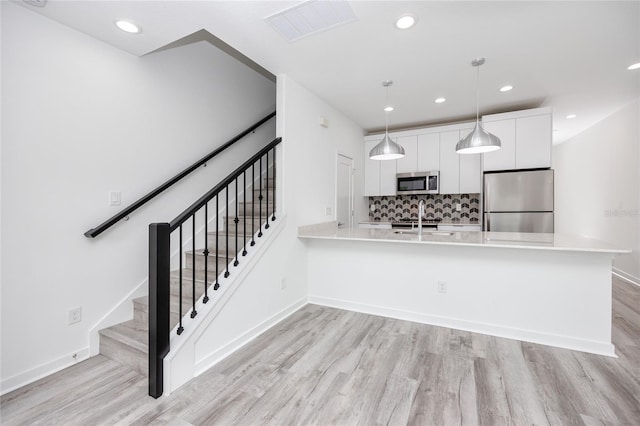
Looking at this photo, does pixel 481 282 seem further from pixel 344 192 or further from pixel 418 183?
pixel 418 183

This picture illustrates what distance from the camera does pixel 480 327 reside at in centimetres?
271

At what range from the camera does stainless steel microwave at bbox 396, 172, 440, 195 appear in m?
4.80

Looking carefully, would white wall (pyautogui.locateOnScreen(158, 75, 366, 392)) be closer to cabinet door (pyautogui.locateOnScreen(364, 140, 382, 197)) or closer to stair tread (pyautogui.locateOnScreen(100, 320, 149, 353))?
stair tread (pyautogui.locateOnScreen(100, 320, 149, 353))

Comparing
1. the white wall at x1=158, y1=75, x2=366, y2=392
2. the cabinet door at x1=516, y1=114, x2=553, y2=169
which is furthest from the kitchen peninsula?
the cabinet door at x1=516, y1=114, x2=553, y2=169

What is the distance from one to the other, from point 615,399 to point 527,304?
864mm

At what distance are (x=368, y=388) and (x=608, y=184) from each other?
5491 millimetres

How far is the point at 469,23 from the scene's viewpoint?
7.20ft

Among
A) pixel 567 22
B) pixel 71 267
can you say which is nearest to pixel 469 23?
pixel 567 22

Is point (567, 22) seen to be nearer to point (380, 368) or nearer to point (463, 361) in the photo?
point (463, 361)

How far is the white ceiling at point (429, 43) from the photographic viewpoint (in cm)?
202

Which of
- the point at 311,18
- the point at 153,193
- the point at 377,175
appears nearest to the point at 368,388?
the point at 153,193

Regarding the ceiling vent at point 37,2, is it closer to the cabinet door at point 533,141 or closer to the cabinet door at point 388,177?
the cabinet door at point 388,177

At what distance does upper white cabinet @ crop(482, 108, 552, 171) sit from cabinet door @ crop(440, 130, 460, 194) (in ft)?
1.84

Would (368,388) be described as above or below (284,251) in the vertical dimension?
below
